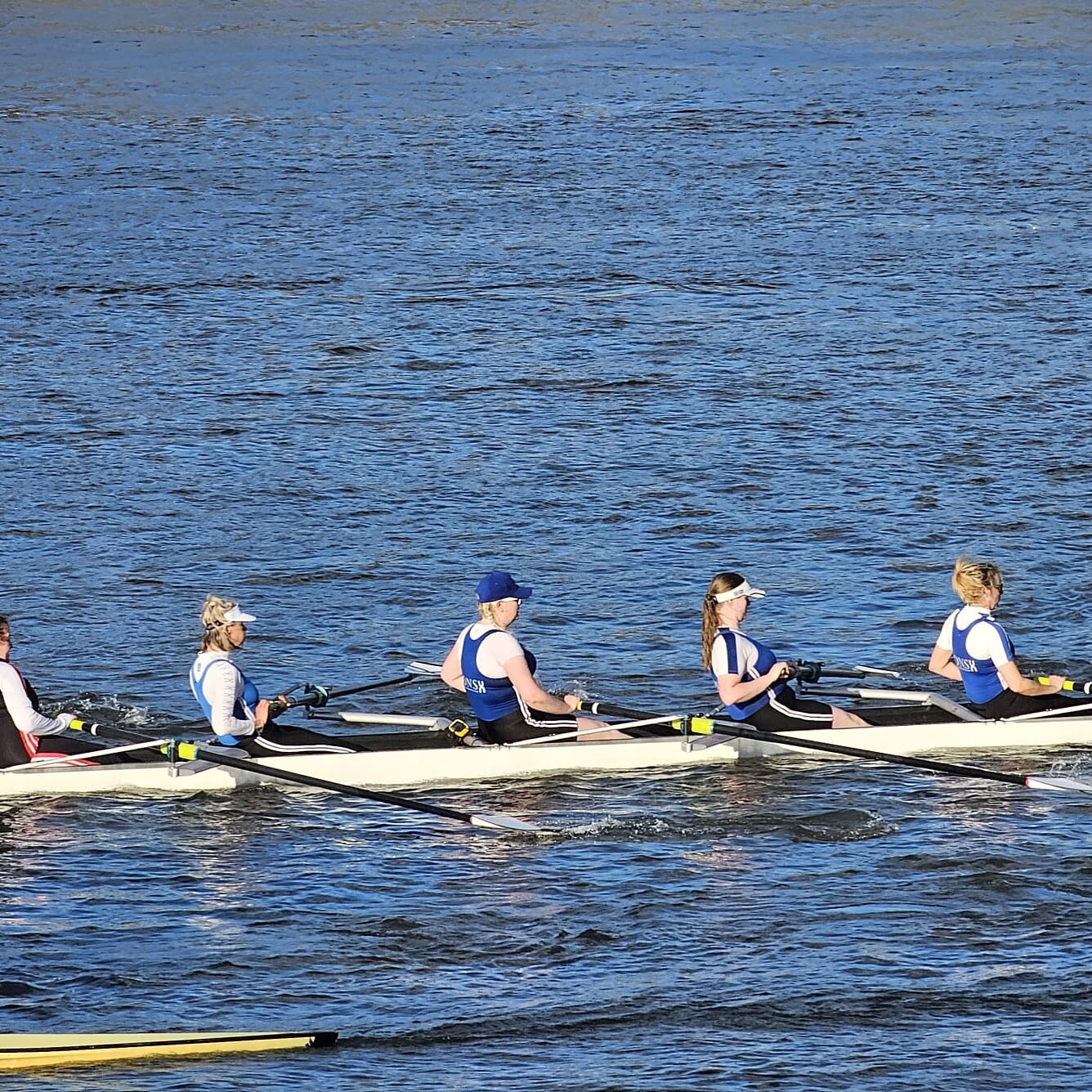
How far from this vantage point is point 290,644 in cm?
1919

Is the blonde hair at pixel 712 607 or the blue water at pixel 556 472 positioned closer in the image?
the blue water at pixel 556 472

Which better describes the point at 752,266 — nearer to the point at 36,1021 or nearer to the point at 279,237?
the point at 279,237

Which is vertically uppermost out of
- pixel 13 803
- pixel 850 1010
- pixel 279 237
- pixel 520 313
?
pixel 279 237

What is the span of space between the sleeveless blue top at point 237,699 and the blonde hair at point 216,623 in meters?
0.10

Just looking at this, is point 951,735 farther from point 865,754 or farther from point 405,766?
point 405,766

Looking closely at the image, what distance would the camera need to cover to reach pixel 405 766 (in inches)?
611

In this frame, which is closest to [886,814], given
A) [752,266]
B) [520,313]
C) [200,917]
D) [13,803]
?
[200,917]

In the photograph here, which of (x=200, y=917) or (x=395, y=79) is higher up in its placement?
(x=395, y=79)

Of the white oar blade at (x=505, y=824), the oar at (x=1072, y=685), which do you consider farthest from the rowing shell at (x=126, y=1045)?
the oar at (x=1072, y=685)

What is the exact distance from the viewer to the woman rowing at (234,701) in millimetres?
14727

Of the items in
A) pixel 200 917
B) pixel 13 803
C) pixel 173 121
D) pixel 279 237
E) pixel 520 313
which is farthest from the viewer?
pixel 173 121

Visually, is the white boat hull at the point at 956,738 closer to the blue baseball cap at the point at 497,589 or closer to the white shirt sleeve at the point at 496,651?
the white shirt sleeve at the point at 496,651

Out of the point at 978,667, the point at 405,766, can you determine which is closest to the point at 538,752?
the point at 405,766

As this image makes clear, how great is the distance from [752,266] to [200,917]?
20.8 m
